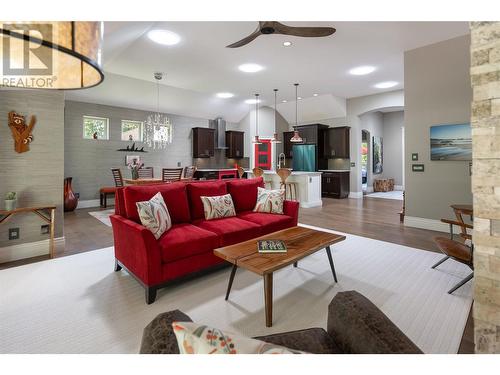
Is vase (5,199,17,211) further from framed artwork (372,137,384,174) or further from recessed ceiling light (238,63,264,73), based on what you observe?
framed artwork (372,137,384,174)

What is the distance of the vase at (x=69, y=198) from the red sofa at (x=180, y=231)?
431 cm

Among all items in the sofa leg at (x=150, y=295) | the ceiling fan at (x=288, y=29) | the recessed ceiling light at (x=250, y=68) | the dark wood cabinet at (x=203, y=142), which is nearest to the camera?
the sofa leg at (x=150, y=295)

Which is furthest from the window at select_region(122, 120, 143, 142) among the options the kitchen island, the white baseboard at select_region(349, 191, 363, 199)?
the white baseboard at select_region(349, 191, 363, 199)

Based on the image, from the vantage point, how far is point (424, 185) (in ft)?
16.0

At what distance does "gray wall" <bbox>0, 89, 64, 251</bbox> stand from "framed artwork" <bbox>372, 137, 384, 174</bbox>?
10.6m

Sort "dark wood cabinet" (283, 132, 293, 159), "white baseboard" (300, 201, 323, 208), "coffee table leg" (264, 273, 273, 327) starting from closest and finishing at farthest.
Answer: "coffee table leg" (264, 273, 273, 327) < "white baseboard" (300, 201, 323, 208) < "dark wood cabinet" (283, 132, 293, 159)

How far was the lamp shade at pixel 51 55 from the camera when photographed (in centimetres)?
54

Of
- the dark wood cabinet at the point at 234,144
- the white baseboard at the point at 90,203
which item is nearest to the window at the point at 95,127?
the white baseboard at the point at 90,203

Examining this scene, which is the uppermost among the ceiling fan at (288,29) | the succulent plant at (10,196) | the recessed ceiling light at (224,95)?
the recessed ceiling light at (224,95)

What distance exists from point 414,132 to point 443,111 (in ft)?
Answer: 1.76

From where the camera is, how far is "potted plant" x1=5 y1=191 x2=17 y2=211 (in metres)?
3.10

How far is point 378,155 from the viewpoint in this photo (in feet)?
36.6

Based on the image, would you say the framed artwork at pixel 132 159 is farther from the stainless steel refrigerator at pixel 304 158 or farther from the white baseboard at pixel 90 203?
the stainless steel refrigerator at pixel 304 158
